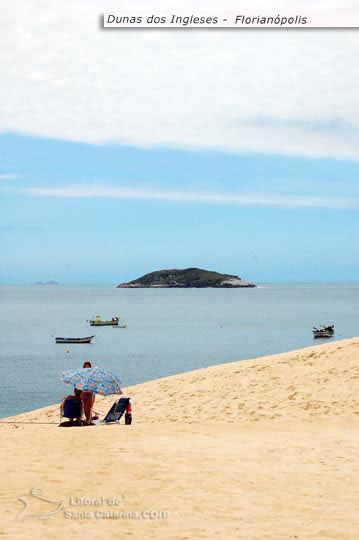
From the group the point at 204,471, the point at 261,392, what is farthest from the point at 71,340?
the point at 204,471

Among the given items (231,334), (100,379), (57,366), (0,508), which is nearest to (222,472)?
(0,508)

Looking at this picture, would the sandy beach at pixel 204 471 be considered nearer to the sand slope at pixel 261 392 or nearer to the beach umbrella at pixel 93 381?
the sand slope at pixel 261 392

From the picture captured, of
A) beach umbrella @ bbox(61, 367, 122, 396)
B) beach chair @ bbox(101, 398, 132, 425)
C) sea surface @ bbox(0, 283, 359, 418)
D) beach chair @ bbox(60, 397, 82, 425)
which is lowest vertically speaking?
sea surface @ bbox(0, 283, 359, 418)

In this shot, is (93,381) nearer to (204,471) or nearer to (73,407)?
(73,407)

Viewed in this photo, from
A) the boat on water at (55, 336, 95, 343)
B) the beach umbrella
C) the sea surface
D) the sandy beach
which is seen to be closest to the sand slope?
the sandy beach

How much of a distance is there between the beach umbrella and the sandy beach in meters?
0.94

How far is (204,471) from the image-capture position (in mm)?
10281

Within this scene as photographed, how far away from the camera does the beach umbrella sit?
15.5 m

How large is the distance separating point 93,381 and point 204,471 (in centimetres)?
604

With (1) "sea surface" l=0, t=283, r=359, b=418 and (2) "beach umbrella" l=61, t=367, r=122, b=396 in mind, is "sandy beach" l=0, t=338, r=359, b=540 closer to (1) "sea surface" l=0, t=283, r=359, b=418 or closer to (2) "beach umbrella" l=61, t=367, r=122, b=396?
(2) "beach umbrella" l=61, t=367, r=122, b=396

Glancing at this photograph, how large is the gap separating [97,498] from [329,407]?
10.2 m

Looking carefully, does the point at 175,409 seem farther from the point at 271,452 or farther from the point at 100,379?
the point at 271,452

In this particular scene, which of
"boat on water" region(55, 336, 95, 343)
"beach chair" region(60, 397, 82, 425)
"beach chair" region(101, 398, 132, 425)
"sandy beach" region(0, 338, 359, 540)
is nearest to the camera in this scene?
"sandy beach" region(0, 338, 359, 540)

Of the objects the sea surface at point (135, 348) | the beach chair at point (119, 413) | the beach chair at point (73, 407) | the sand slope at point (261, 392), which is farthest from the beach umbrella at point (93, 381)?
the sea surface at point (135, 348)
